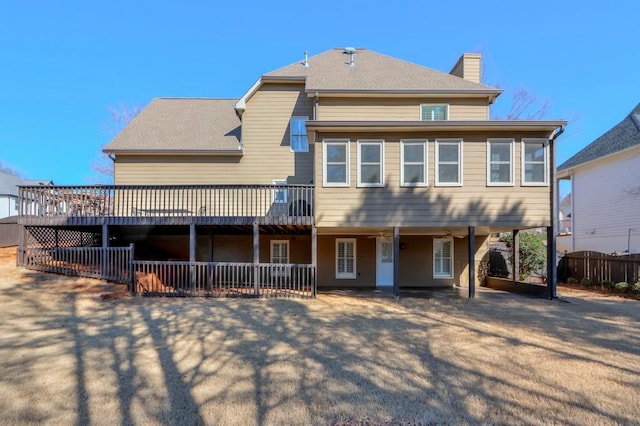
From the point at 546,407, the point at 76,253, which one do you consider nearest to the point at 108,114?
the point at 76,253

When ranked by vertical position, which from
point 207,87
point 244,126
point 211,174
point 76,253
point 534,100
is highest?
point 207,87

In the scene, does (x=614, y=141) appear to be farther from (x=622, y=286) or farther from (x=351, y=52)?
(x=351, y=52)

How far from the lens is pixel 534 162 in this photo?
11.1 metres

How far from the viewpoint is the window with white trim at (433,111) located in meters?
13.9

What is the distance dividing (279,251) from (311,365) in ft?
31.0

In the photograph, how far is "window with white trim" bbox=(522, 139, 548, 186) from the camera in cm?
1101

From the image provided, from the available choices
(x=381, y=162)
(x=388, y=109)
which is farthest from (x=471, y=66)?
(x=381, y=162)

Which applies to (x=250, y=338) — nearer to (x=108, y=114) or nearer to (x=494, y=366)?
(x=494, y=366)

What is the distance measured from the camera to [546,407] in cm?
397

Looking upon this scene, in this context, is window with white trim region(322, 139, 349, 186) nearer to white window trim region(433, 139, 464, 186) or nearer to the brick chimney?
white window trim region(433, 139, 464, 186)

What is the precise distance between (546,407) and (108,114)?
3275cm

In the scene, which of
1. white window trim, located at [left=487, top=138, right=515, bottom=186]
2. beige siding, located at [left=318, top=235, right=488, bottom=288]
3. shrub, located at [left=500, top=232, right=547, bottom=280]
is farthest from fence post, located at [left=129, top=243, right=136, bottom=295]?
shrub, located at [left=500, top=232, right=547, bottom=280]

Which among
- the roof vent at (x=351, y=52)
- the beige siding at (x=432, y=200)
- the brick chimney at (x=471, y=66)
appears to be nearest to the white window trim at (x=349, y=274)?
the beige siding at (x=432, y=200)

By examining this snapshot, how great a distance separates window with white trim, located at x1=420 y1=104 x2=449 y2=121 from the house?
0.13 ft
